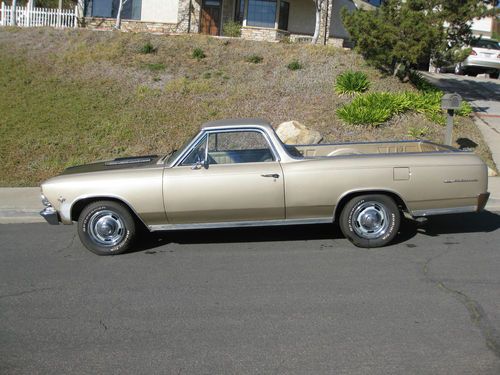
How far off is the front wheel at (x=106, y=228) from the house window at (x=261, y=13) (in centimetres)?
2167

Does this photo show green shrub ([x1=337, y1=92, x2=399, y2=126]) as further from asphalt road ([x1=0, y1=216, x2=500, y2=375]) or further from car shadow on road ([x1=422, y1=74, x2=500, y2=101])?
asphalt road ([x1=0, y1=216, x2=500, y2=375])

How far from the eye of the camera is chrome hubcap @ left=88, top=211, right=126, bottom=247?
22.5 ft

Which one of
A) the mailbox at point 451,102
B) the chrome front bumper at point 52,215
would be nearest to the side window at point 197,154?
the chrome front bumper at point 52,215

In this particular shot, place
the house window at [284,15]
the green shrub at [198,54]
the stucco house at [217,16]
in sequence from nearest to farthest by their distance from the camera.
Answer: the green shrub at [198,54], the stucco house at [217,16], the house window at [284,15]

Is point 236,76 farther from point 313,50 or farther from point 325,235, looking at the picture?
point 325,235

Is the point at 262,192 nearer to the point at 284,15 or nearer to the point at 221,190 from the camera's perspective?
the point at 221,190

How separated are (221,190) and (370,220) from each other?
71.0 inches

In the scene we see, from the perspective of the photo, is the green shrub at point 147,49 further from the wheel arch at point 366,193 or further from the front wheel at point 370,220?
the front wheel at point 370,220

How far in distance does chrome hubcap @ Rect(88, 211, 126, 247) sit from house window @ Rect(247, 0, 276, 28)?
21664mm

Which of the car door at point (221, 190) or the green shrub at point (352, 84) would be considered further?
the green shrub at point (352, 84)

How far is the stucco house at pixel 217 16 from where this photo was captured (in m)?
26.0

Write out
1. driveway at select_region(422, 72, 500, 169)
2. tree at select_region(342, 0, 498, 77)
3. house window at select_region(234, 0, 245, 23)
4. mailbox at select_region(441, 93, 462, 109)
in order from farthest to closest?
house window at select_region(234, 0, 245, 23), tree at select_region(342, 0, 498, 77), driveway at select_region(422, 72, 500, 169), mailbox at select_region(441, 93, 462, 109)

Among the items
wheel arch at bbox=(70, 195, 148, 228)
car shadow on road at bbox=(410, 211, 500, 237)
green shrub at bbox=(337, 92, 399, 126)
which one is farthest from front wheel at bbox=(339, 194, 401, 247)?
Answer: green shrub at bbox=(337, 92, 399, 126)

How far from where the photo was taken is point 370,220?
22.4ft
